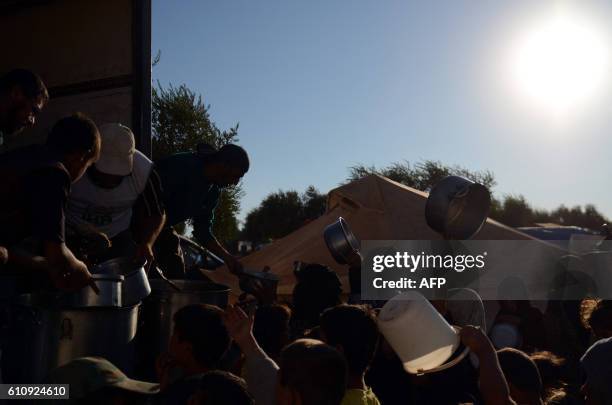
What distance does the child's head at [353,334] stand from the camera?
2.77m

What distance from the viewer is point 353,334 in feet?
9.29

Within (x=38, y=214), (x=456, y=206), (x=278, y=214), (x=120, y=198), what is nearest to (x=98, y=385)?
(x=38, y=214)

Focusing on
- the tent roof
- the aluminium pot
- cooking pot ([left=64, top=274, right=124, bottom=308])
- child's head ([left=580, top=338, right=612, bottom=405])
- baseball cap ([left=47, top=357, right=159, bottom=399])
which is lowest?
child's head ([left=580, top=338, right=612, bottom=405])

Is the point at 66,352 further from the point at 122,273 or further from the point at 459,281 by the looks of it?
the point at 459,281

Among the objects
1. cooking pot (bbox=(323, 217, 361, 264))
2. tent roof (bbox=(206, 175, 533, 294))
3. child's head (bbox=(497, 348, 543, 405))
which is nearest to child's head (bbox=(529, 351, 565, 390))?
child's head (bbox=(497, 348, 543, 405))

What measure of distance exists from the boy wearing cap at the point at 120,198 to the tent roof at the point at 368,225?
195 inches

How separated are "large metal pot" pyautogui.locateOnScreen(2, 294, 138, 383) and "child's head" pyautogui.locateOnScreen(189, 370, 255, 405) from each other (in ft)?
2.99

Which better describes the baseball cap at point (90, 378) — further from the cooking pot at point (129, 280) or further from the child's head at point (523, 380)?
the child's head at point (523, 380)

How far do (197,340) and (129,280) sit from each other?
0.74 m

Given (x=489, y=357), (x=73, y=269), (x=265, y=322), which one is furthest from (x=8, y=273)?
(x=489, y=357)

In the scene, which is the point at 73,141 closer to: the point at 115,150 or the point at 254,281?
the point at 115,150

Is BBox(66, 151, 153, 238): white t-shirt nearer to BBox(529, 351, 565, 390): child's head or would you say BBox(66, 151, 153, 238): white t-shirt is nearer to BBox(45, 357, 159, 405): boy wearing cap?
BBox(45, 357, 159, 405): boy wearing cap

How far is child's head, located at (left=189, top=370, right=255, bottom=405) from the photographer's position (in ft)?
7.14

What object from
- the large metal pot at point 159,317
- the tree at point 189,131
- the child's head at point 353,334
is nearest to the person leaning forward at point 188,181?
the large metal pot at point 159,317
